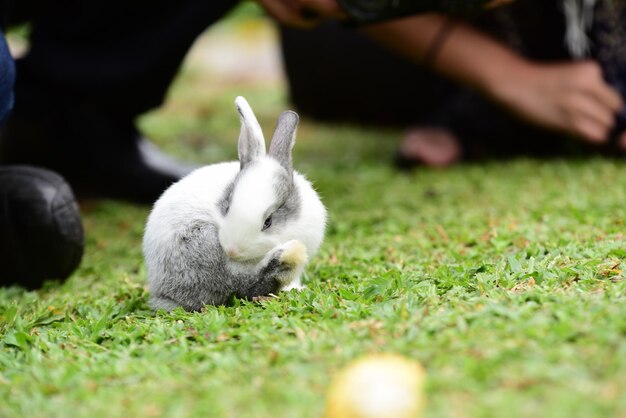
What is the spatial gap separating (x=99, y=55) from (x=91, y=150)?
0.40 meters

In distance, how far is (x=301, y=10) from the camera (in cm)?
284

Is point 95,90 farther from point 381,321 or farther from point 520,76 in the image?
point 381,321

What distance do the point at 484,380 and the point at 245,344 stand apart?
53 centimetres

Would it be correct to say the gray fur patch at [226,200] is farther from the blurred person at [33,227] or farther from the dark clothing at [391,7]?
the dark clothing at [391,7]

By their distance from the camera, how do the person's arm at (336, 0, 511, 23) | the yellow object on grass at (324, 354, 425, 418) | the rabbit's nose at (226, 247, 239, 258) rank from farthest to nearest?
the person's arm at (336, 0, 511, 23) < the rabbit's nose at (226, 247, 239, 258) < the yellow object on grass at (324, 354, 425, 418)

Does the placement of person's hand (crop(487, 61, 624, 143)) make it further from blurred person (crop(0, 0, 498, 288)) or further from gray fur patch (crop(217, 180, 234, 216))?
gray fur patch (crop(217, 180, 234, 216))

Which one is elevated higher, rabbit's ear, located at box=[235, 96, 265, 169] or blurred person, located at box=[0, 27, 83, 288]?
rabbit's ear, located at box=[235, 96, 265, 169]

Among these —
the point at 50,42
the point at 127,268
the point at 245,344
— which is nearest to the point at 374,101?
the point at 50,42

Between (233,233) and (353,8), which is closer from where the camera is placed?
(233,233)

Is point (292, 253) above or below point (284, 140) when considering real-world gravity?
below

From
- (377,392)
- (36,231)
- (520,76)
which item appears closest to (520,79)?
(520,76)

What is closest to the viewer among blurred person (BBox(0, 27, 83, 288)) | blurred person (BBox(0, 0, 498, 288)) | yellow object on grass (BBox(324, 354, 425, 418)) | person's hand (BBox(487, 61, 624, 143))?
yellow object on grass (BBox(324, 354, 425, 418))

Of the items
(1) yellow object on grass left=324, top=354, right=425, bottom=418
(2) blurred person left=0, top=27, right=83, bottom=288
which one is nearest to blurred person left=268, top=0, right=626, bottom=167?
(2) blurred person left=0, top=27, right=83, bottom=288

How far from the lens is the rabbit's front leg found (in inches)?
74.5
